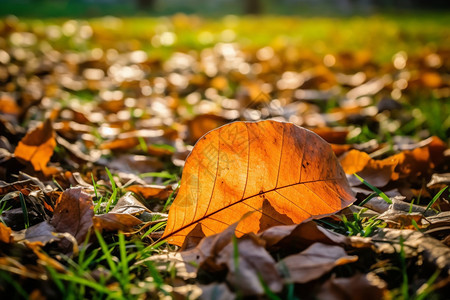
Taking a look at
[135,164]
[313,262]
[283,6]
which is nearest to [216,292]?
[313,262]

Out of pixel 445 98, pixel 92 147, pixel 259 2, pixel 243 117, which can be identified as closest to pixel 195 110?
pixel 243 117

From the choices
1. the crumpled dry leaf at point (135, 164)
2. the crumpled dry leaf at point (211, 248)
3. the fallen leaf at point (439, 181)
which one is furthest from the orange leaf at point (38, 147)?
the fallen leaf at point (439, 181)

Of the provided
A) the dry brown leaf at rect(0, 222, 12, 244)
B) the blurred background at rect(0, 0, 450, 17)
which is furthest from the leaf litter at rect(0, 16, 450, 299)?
the blurred background at rect(0, 0, 450, 17)

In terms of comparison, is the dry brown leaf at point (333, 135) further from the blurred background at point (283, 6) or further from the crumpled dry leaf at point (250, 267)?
the blurred background at point (283, 6)

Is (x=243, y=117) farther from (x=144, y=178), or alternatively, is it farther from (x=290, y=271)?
(x=290, y=271)

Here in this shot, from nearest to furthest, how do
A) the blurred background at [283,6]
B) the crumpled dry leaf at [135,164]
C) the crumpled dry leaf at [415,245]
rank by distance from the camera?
the crumpled dry leaf at [415,245], the crumpled dry leaf at [135,164], the blurred background at [283,6]

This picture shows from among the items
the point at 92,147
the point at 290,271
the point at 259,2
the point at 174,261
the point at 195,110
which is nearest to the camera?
the point at 290,271
